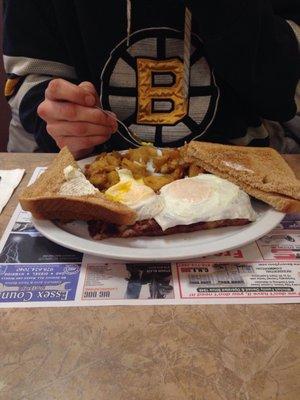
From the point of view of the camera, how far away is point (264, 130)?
1338 mm

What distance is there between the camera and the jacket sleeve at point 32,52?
1.24 m

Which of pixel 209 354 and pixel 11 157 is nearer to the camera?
pixel 209 354

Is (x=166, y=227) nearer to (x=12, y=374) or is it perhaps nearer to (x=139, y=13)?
(x=12, y=374)

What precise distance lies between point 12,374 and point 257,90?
1.00 metres

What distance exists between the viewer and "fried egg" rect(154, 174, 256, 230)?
76 centimetres

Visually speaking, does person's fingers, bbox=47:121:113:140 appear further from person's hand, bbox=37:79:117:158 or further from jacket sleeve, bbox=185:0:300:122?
jacket sleeve, bbox=185:0:300:122

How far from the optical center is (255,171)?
0.92m

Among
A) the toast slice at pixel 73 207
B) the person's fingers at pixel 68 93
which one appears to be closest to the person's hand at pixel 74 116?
the person's fingers at pixel 68 93

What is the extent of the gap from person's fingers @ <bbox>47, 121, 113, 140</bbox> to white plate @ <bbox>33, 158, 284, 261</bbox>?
0.31 meters

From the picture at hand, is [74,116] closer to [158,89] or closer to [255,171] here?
[158,89]

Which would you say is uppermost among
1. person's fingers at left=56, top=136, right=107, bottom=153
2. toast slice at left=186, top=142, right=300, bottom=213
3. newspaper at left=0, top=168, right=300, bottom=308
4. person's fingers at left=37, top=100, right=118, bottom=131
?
person's fingers at left=37, top=100, right=118, bottom=131

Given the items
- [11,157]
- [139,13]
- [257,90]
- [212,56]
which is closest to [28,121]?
[11,157]

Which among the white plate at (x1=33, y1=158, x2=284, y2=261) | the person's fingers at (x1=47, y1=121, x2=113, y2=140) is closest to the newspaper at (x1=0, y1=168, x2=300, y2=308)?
the white plate at (x1=33, y1=158, x2=284, y2=261)

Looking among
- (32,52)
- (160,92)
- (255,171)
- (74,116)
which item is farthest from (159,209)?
(32,52)
